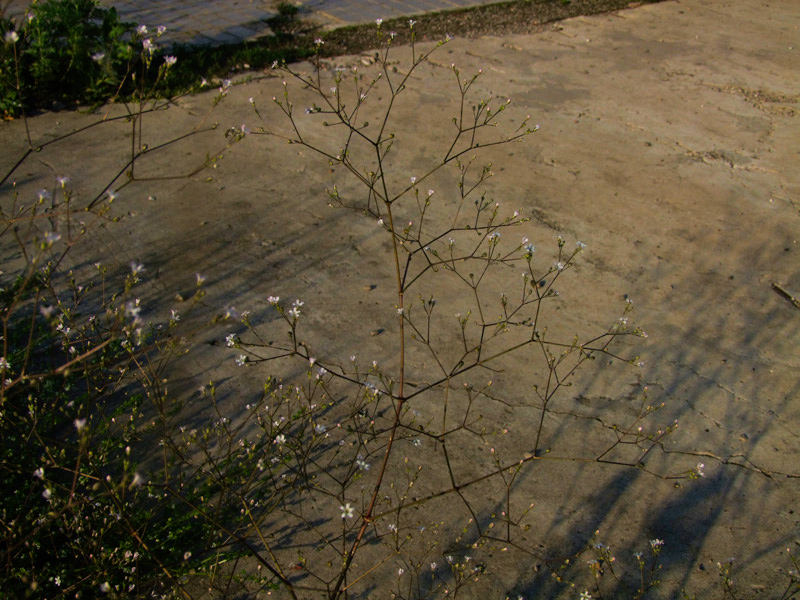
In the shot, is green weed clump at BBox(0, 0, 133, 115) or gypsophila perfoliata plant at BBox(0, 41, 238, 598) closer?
gypsophila perfoliata plant at BBox(0, 41, 238, 598)

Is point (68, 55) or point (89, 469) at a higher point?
point (68, 55)

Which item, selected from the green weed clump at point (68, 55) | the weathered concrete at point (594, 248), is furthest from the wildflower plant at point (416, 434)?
the green weed clump at point (68, 55)

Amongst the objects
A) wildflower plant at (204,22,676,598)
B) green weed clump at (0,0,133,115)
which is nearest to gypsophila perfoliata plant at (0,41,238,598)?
wildflower plant at (204,22,676,598)

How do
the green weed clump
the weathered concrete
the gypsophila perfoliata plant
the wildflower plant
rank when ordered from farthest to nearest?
1. the green weed clump
2. the weathered concrete
3. the wildflower plant
4. the gypsophila perfoliata plant

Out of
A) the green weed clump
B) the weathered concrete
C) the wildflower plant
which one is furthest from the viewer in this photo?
the green weed clump

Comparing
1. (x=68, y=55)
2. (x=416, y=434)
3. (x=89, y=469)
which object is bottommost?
(x=416, y=434)

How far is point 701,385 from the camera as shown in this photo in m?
3.31

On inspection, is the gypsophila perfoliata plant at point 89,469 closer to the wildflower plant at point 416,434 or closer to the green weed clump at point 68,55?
the wildflower plant at point 416,434

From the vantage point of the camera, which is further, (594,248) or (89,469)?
(594,248)

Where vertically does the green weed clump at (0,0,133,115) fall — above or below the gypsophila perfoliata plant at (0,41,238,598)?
above

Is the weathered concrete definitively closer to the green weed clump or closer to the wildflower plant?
the wildflower plant

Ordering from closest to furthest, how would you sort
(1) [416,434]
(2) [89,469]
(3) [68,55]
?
1. (2) [89,469]
2. (1) [416,434]
3. (3) [68,55]

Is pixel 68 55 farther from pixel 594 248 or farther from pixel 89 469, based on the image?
pixel 594 248

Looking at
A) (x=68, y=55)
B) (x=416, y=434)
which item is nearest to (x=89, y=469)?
(x=416, y=434)
